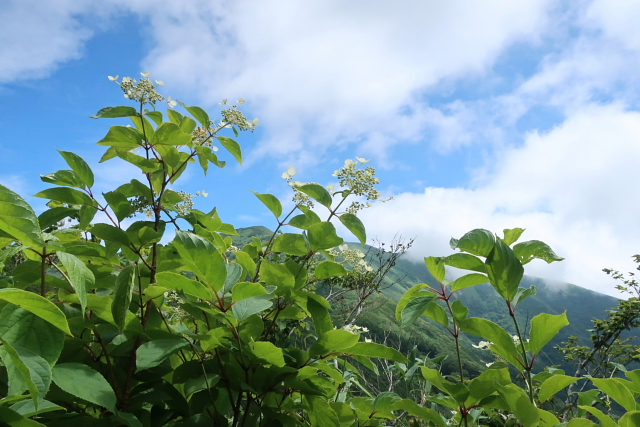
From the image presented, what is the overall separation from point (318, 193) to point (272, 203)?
210 millimetres

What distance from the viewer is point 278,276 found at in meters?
1.13

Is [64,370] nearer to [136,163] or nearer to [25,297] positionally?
[25,297]

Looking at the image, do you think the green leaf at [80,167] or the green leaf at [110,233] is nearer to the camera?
the green leaf at [110,233]

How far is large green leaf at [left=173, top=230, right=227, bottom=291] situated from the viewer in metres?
0.85

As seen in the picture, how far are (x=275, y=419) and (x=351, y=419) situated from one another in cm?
32

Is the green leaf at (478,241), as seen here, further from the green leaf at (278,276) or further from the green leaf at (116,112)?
the green leaf at (116,112)

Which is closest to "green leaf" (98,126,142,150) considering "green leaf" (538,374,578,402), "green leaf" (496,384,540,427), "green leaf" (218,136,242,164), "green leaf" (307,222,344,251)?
"green leaf" (218,136,242,164)

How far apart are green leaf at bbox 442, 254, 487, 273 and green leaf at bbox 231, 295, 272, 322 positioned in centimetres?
47

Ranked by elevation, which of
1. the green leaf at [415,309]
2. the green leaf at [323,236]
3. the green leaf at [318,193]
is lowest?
the green leaf at [415,309]

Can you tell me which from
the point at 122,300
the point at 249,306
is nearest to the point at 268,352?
the point at 249,306

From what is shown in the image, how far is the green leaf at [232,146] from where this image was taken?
1.56m

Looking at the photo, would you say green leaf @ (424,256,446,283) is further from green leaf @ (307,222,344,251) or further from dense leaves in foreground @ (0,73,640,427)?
green leaf @ (307,222,344,251)

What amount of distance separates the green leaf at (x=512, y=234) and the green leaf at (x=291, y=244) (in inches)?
24.0

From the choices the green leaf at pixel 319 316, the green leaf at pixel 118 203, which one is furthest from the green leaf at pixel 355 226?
the green leaf at pixel 118 203
